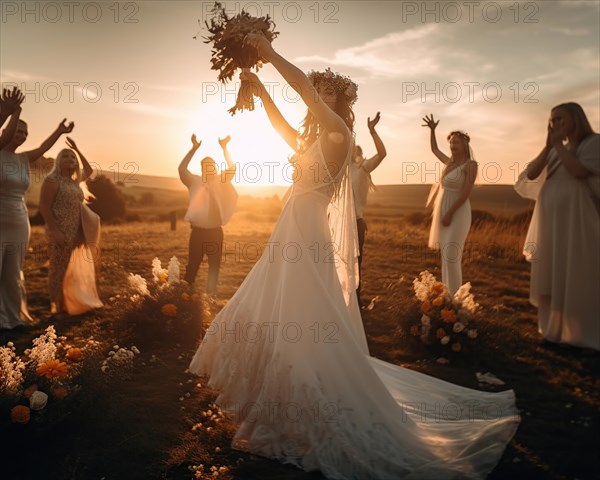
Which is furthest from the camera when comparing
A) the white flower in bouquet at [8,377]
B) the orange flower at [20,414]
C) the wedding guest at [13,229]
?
the wedding guest at [13,229]

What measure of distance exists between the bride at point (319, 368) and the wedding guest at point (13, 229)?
4530mm

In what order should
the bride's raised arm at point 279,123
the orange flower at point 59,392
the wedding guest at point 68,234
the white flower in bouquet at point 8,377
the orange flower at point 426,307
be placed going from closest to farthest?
1. the white flower in bouquet at point 8,377
2. the orange flower at point 59,392
3. the bride's raised arm at point 279,123
4. the orange flower at point 426,307
5. the wedding guest at point 68,234

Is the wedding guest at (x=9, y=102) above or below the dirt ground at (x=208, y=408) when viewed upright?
above

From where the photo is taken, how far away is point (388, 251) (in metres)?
18.7

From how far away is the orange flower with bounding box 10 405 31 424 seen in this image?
3.89m

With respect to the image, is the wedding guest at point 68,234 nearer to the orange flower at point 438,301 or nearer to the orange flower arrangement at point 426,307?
the orange flower arrangement at point 426,307

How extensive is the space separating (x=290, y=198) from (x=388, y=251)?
47.7ft

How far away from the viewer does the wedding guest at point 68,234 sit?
8453mm

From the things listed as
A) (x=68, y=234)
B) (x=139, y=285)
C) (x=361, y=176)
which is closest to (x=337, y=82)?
(x=139, y=285)

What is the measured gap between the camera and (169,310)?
6934 millimetres

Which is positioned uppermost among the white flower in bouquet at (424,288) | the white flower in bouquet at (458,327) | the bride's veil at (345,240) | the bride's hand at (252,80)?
the bride's hand at (252,80)

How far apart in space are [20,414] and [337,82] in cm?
381

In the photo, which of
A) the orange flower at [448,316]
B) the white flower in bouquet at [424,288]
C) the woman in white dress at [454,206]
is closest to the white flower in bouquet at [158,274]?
the white flower in bouquet at [424,288]

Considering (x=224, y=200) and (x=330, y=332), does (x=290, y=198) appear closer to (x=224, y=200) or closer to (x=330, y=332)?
(x=330, y=332)
